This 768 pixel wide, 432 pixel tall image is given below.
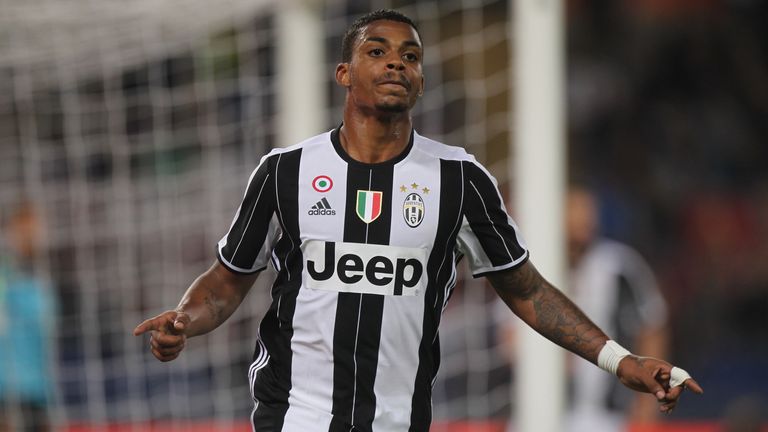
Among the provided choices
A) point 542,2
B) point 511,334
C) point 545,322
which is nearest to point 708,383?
point 511,334

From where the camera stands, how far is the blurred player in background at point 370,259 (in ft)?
11.1

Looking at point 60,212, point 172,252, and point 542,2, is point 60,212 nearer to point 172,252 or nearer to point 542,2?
point 172,252

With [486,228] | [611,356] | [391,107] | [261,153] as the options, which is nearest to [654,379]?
[611,356]

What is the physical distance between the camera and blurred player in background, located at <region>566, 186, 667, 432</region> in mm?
6758

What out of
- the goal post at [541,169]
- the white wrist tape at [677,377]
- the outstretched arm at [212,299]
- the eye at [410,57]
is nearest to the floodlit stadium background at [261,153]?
the goal post at [541,169]

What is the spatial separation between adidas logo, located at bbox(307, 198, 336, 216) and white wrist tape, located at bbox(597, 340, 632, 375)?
2.68 feet

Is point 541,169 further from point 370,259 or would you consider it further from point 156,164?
point 156,164

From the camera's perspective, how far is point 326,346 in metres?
3.40

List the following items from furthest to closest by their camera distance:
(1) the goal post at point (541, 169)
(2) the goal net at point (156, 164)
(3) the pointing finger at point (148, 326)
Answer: (2) the goal net at point (156, 164) → (1) the goal post at point (541, 169) → (3) the pointing finger at point (148, 326)

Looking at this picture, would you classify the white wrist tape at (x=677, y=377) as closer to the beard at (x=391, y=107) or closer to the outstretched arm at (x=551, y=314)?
the outstretched arm at (x=551, y=314)

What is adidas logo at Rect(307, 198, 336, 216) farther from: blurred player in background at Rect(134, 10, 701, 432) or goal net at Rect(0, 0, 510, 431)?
goal net at Rect(0, 0, 510, 431)

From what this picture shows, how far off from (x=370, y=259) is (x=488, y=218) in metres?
0.36

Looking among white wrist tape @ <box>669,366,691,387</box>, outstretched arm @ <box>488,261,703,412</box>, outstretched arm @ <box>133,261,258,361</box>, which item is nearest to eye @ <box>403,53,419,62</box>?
outstretched arm @ <box>488,261,703,412</box>

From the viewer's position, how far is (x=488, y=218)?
3500 mm
